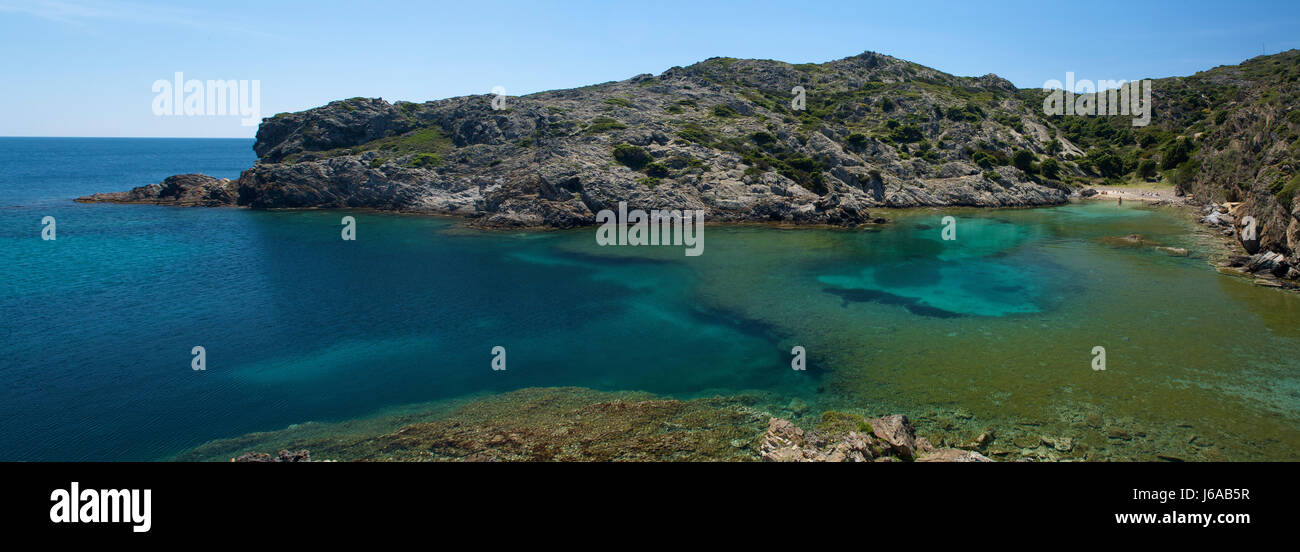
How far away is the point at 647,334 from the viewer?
34.2 meters

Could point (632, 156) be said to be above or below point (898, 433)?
above

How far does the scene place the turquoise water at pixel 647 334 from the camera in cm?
2338

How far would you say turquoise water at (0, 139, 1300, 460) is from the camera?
23375 mm

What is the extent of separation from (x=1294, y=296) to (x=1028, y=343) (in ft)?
74.0

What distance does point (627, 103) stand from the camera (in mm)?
110625

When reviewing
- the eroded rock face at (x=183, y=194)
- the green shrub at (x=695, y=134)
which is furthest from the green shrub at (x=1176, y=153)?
the eroded rock face at (x=183, y=194)

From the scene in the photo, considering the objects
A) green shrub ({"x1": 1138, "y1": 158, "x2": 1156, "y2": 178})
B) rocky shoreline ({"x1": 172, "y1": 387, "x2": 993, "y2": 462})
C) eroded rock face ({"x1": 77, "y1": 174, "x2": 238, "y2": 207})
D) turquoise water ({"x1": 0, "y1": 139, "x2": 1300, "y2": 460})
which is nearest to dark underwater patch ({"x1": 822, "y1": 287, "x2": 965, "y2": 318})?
turquoise water ({"x1": 0, "y1": 139, "x2": 1300, "y2": 460})

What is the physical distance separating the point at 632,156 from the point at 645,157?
210 cm

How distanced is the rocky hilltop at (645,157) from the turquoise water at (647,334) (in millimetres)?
19883

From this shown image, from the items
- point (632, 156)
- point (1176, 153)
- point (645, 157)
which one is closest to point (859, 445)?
point (632, 156)

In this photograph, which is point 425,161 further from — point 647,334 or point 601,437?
point 601,437

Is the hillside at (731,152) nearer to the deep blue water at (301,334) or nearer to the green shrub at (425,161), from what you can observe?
the green shrub at (425,161)

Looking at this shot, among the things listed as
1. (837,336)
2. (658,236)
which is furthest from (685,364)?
(658,236)
